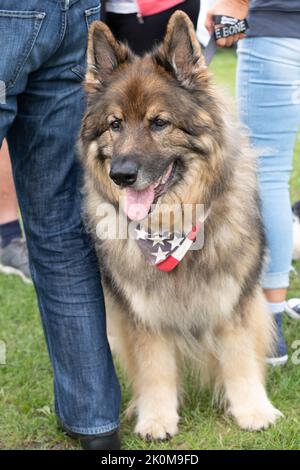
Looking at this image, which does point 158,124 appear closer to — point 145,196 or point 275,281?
point 145,196

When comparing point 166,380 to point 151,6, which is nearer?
point 166,380

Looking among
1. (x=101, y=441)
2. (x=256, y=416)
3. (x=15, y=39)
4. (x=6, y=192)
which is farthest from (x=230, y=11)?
(x=6, y=192)

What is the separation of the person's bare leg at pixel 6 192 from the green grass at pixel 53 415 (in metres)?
1.09

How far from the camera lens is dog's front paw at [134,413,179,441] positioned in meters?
2.99

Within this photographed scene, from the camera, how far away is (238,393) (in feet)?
10.3

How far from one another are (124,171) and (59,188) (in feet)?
0.84

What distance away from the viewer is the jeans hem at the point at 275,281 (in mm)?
3521

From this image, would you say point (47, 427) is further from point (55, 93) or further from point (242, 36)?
point (242, 36)

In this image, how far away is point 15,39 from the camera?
214 centimetres

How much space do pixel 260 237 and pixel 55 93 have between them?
118 centimetres

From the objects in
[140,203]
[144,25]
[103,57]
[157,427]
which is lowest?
[157,427]

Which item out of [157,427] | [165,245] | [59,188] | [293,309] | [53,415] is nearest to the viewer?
[59,188]

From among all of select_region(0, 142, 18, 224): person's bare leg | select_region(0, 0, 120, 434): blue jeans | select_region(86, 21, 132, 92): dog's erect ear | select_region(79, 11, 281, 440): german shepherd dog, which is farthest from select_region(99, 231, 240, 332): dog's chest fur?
select_region(0, 142, 18, 224): person's bare leg
